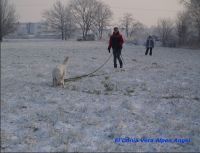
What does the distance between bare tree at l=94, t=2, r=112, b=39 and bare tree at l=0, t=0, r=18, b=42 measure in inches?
1312

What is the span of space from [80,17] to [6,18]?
34409 millimetres

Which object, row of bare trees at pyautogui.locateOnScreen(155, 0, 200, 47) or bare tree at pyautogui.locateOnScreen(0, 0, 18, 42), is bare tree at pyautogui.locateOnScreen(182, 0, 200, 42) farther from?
bare tree at pyautogui.locateOnScreen(0, 0, 18, 42)

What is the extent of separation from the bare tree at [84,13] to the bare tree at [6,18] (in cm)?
3031

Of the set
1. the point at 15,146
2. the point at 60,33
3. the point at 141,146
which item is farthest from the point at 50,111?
the point at 60,33

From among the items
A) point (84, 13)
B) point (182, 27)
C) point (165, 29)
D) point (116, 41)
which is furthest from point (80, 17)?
point (116, 41)

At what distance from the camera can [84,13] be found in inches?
3703

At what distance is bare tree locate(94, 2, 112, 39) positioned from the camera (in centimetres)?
9468

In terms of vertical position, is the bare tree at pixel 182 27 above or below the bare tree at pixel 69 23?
below

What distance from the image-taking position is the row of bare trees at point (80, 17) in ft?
309

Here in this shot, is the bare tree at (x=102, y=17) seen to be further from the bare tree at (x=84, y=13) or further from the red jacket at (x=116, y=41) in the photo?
the red jacket at (x=116, y=41)

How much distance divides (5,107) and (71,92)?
2531 mm

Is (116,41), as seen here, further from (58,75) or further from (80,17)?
(80,17)

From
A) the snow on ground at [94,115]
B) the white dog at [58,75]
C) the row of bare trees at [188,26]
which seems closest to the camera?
the snow on ground at [94,115]

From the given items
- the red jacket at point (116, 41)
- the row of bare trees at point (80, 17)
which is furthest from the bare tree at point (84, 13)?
the red jacket at point (116, 41)
